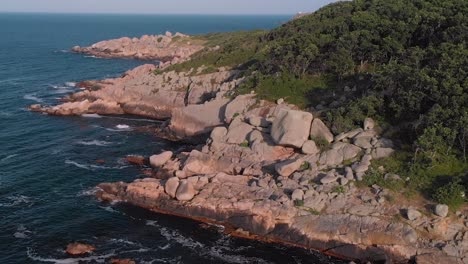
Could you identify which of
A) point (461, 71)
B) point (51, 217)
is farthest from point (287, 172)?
point (51, 217)

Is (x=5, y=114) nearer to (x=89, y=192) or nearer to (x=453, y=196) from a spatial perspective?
(x=89, y=192)

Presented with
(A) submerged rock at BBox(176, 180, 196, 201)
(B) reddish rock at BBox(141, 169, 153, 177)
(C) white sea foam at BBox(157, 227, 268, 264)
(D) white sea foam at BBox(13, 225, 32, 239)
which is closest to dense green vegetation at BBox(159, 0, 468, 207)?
(C) white sea foam at BBox(157, 227, 268, 264)

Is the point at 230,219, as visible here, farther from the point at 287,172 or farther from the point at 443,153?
the point at 443,153

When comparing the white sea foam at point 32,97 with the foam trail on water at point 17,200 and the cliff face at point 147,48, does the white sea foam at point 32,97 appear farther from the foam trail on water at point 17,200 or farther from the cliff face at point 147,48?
the cliff face at point 147,48

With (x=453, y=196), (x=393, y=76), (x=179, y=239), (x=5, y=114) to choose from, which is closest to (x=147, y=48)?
(x=5, y=114)

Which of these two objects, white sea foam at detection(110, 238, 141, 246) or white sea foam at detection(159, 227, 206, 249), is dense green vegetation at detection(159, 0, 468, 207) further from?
white sea foam at detection(110, 238, 141, 246)
